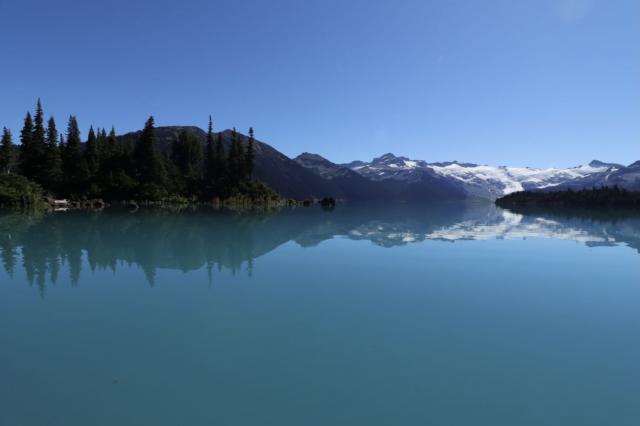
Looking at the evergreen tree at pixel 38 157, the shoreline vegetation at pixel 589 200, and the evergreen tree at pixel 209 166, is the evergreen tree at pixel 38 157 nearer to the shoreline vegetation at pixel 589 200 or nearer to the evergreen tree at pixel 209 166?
the evergreen tree at pixel 209 166

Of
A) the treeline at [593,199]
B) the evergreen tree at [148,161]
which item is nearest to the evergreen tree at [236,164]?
the evergreen tree at [148,161]

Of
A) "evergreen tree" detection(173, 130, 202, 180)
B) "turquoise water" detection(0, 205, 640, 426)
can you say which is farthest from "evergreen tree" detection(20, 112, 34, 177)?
"turquoise water" detection(0, 205, 640, 426)

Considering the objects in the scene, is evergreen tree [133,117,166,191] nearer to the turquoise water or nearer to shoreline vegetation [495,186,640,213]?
the turquoise water

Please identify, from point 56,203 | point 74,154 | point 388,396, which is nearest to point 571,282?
point 388,396

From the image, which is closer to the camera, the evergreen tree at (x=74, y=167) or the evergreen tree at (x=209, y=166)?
the evergreen tree at (x=74, y=167)

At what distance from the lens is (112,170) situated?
310ft

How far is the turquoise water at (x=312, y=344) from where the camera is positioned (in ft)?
22.9

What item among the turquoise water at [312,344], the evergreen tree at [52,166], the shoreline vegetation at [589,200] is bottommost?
the turquoise water at [312,344]

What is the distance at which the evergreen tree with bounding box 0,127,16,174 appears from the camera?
263 ft

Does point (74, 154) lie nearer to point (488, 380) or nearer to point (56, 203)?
point (56, 203)

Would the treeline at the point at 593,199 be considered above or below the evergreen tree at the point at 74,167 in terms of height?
below

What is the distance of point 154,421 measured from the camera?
21.2ft

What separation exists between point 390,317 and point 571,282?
38.3 ft

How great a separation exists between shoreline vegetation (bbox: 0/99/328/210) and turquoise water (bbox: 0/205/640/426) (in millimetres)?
68060
